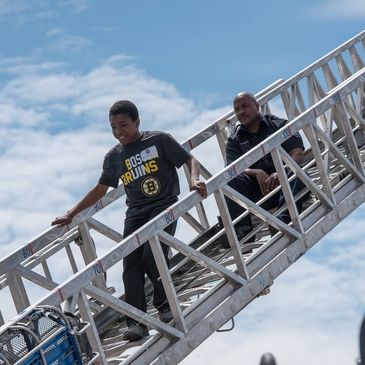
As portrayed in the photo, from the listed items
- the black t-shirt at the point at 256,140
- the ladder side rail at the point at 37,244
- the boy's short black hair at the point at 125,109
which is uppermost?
the boy's short black hair at the point at 125,109

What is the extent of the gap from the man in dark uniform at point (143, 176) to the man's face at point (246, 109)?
5.07 ft

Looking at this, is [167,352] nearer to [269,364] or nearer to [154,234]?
[154,234]

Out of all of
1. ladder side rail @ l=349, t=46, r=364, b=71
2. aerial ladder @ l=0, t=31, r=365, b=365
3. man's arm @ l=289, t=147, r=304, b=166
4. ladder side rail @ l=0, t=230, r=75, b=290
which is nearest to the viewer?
aerial ladder @ l=0, t=31, r=365, b=365

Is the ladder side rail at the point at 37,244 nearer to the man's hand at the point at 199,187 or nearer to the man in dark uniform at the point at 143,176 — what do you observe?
the man in dark uniform at the point at 143,176

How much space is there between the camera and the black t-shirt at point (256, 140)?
7.94 m

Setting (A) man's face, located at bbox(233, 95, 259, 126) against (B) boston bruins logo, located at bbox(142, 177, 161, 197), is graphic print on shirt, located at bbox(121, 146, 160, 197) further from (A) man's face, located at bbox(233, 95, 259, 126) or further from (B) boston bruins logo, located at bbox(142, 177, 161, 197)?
(A) man's face, located at bbox(233, 95, 259, 126)

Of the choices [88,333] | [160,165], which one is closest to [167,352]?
[88,333]

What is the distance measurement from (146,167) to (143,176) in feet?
0.24

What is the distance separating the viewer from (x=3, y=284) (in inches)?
294

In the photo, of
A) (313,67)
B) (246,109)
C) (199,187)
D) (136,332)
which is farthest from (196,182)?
(313,67)

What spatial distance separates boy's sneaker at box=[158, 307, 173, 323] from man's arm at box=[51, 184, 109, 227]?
1.21m

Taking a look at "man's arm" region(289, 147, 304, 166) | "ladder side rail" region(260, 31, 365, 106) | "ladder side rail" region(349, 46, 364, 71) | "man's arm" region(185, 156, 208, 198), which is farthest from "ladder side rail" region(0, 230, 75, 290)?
"ladder side rail" region(349, 46, 364, 71)

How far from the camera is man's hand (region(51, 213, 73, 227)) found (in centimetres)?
730

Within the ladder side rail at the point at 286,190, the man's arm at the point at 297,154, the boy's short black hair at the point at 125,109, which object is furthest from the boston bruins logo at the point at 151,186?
the man's arm at the point at 297,154
